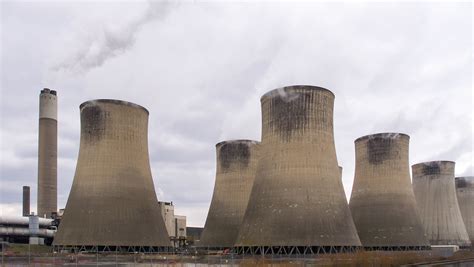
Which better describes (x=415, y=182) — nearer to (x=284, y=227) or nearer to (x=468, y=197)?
(x=468, y=197)

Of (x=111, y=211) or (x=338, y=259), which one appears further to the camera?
(x=111, y=211)

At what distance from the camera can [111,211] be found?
1131 inches

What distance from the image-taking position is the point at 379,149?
36000mm

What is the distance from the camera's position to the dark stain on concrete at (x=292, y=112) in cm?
2620

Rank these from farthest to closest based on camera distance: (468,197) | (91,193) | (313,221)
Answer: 1. (468,197)
2. (91,193)
3. (313,221)

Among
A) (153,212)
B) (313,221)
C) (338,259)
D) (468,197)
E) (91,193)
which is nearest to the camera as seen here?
(338,259)

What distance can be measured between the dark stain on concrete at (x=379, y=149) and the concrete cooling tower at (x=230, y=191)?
8.03 meters

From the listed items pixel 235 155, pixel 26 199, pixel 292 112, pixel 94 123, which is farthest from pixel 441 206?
pixel 26 199

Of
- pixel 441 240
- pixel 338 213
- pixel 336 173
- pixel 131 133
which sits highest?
pixel 131 133

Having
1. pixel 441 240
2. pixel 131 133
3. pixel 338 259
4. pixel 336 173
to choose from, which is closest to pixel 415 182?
pixel 441 240

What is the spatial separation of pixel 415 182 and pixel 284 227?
26.8 meters

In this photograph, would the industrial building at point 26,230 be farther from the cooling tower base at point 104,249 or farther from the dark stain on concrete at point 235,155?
the dark stain on concrete at point 235,155

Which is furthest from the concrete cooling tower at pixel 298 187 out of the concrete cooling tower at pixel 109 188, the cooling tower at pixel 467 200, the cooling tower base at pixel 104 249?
the cooling tower at pixel 467 200

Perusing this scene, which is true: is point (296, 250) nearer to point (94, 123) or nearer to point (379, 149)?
point (94, 123)
